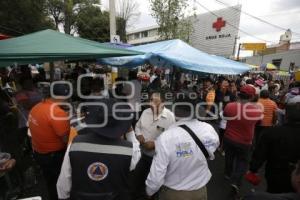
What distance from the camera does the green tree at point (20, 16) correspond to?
16.9 metres

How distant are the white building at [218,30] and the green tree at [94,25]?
14.3 metres

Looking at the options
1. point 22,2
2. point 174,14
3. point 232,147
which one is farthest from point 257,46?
point 232,147

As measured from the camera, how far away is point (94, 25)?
113 ft

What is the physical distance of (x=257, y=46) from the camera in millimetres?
25312

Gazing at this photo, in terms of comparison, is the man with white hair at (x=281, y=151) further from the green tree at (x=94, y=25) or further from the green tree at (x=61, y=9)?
the green tree at (x=94, y=25)

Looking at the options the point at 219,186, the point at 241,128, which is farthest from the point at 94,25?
the point at 241,128

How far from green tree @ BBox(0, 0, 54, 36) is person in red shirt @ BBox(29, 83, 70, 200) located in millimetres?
17074

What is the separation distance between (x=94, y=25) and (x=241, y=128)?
33788 millimetres

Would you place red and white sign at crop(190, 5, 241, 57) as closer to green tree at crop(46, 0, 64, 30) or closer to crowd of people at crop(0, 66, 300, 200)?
green tree at crop(46, 0, 64, 30)

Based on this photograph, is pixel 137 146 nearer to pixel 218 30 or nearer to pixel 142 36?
pixel 218 30

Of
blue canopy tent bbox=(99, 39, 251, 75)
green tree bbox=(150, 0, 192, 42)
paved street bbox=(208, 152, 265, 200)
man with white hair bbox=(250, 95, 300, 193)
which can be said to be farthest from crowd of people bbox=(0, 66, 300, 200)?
green tree bbox=(150, 0, 192, 42)

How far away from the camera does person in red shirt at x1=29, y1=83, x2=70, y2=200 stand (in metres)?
2.91

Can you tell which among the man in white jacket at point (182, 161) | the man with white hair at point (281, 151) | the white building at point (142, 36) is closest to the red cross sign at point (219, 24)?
the man with white hair at point (281, 151)

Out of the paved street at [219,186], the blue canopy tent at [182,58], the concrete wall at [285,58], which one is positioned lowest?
the paved street at [219,186]
